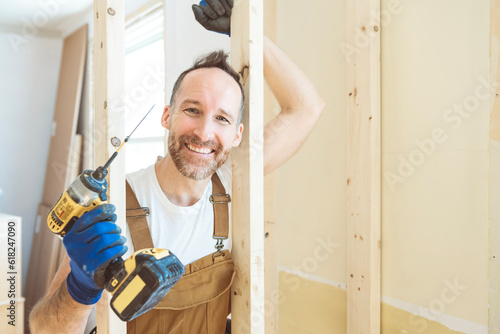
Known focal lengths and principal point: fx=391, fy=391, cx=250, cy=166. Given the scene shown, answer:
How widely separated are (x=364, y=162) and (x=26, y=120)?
3.67m

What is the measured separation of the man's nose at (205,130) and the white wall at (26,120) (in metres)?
3.39

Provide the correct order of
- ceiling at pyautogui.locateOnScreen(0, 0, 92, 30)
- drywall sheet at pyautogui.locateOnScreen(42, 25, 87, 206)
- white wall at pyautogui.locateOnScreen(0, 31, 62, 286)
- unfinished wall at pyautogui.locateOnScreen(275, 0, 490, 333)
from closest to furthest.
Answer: unfinished wall at pyautogui.locateOnScreen(275, 0, 490, 333) → ceiling at pyautogui.locateOnScreen(0, 0, 92, 30) → drywall sheet at pyautogui.locateOnScreen(42, 25, 87, 206) → white wall at pyautogui.locateOnScreen(0, 31, 62, 286)

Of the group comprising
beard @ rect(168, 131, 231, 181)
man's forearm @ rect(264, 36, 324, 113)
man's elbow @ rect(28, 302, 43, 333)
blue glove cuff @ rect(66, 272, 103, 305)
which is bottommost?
man's elbow @ rect(28, 302, 43, 333)

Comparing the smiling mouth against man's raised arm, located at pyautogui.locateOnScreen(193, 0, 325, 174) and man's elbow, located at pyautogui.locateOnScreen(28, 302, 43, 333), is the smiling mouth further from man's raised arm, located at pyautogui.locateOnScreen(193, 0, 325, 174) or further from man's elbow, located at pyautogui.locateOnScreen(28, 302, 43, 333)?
man's elbow, located at pyautogui.locateOnScreen(28, 302, 43, 333)

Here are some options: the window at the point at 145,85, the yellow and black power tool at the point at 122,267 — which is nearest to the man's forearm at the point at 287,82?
the yellow and black power tool at the point at 122,267

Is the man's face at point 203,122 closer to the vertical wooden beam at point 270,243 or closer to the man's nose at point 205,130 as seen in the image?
the man's nose at point 205,130

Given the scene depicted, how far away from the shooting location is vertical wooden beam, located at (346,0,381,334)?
5.29 feet

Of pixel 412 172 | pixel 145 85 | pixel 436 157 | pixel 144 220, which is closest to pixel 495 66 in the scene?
pixel 436 157

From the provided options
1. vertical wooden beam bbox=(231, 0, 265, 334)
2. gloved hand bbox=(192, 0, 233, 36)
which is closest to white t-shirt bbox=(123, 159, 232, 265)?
vertical wooden beam bbox=(231, 0, 265, 334)

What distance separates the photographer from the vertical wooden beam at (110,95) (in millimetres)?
925

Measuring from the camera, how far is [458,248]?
1.44 meters

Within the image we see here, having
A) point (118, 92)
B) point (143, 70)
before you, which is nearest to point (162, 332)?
point (118, 92)

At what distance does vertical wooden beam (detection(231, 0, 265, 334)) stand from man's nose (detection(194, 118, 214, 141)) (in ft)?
0.81

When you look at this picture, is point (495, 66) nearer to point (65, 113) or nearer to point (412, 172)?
point (412, 172)
